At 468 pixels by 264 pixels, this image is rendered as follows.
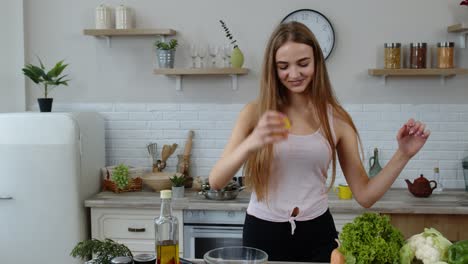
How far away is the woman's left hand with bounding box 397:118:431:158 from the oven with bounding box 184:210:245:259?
1759mm

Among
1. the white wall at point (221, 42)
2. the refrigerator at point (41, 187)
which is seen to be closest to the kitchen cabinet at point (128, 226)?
the refrigerator at point (41, 187)

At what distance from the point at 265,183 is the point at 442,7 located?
2.63 meters

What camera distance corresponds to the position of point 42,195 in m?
3.53

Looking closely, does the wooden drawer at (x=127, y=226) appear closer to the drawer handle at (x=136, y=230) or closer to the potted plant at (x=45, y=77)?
the drawer handle at (x=136, y=230)

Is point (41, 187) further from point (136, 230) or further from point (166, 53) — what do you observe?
point (166, 53)

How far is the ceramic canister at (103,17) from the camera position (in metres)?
4.06

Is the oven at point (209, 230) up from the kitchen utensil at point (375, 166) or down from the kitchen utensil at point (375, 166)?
down

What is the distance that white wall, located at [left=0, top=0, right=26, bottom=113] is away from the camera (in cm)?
415

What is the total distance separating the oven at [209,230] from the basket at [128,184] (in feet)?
1.90

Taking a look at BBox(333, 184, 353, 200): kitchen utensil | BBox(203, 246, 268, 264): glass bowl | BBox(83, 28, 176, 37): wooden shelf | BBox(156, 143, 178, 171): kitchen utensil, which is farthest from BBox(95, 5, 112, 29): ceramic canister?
BBox(203, 246, 268, 264): glass bowl

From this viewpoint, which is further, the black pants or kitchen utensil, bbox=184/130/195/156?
kitchen utensil, bbox=184/130/195/156

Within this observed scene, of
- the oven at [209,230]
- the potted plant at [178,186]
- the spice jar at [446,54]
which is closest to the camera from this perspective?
the oven at [209,230]

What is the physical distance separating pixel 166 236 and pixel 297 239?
61cm

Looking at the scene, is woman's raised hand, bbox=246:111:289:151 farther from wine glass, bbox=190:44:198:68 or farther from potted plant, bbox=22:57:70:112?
potted plant, bbox=22:57:70:112
